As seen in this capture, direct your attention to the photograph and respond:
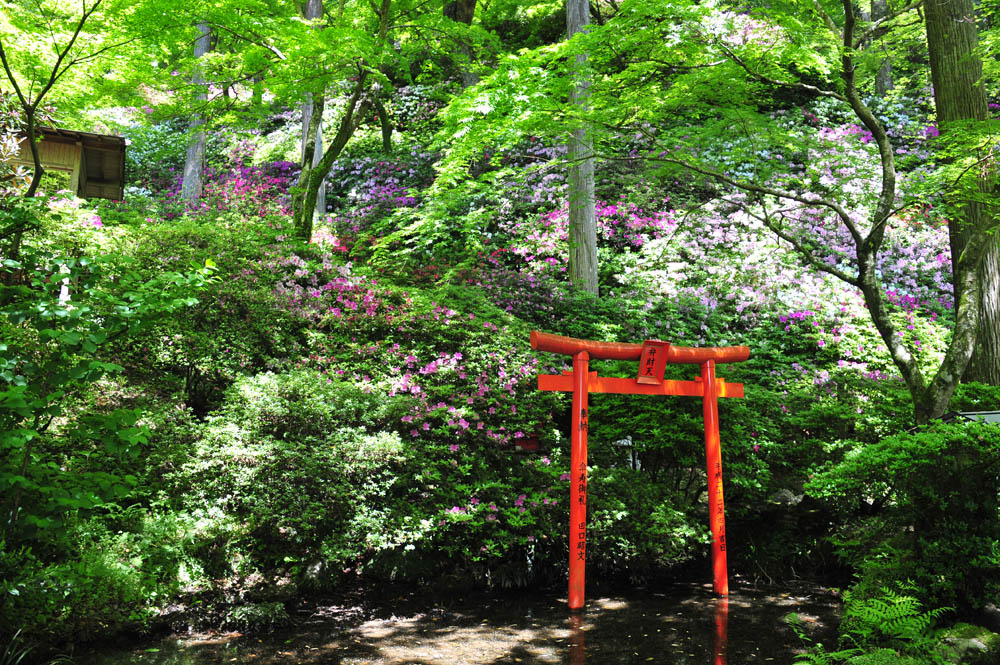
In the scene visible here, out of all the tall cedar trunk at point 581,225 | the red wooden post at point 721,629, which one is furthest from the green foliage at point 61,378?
the tall cedar trunk at point 581,225

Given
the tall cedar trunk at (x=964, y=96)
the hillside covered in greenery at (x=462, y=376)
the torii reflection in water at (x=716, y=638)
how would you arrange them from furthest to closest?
1. the tall cedar trunk at (x=964, y=96)
2. the torii reflection in water at (x=716, y=638)
3. the hillside covered in greenery at (x=462, y=376)

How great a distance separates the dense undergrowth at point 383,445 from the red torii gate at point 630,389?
43 centimetres

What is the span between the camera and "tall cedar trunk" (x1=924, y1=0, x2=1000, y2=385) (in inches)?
238

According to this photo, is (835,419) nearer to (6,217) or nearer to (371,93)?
(6,217)

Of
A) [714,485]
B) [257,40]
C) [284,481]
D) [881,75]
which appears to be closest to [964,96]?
[714,485]

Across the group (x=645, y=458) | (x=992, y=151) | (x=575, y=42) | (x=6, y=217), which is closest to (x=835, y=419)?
(x=645, y=458)

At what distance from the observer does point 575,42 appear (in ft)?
20.1

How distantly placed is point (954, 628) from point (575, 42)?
5.50 m

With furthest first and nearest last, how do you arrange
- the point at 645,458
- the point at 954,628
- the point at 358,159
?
1. the point at 358,159
2. the point at 645,458
3. the point at 954,628

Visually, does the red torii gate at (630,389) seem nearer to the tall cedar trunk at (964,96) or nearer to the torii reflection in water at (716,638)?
the torii reflection in water at (716,638)

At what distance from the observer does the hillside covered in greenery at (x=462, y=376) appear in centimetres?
362

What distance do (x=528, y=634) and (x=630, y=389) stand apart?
2.23 m

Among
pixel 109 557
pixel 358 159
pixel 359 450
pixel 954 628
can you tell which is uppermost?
pixel 358 159

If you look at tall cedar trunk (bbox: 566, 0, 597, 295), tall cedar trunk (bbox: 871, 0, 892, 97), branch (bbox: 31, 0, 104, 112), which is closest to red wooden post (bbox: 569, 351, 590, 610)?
tall cedar trunk (bbox: 566, 0, 597, 295)
